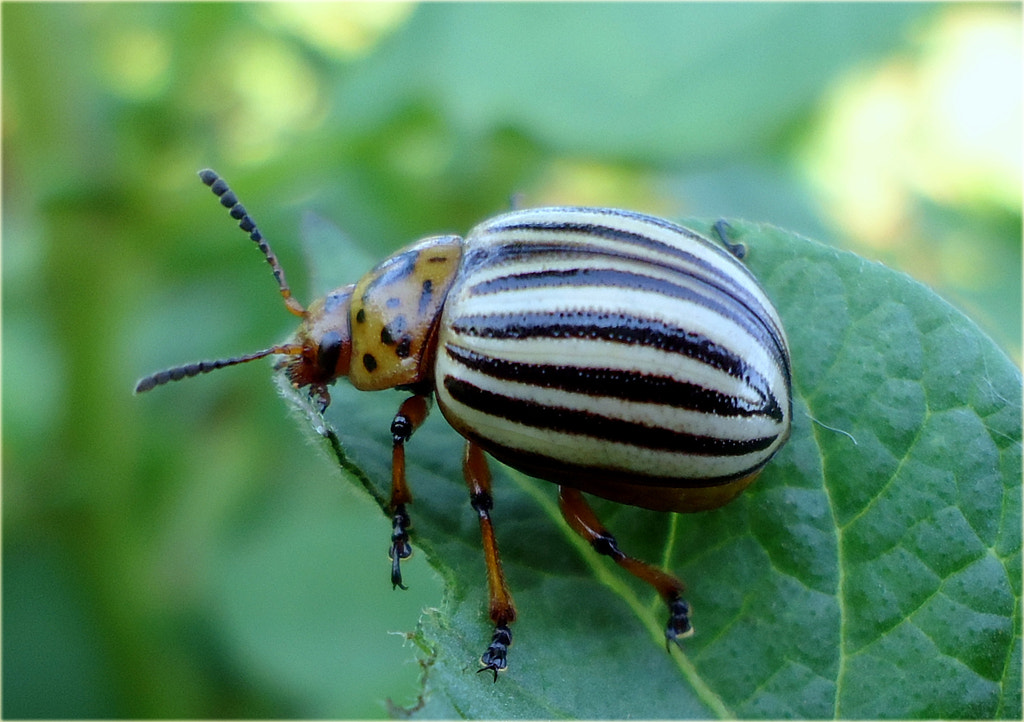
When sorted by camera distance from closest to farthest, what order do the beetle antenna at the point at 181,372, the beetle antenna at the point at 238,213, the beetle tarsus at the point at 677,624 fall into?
the beetle tarsus at the point at 677,624 → the beetle antenna at the point at 181,372 → the beetle antenna at the point at 238,213

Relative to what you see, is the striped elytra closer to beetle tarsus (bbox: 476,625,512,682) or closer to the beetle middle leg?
the beetle middle leg

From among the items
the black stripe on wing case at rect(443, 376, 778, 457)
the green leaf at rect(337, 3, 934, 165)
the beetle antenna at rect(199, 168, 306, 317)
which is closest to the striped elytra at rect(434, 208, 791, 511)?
the black stripe on wing case at rect(443, 376, 778, 457)

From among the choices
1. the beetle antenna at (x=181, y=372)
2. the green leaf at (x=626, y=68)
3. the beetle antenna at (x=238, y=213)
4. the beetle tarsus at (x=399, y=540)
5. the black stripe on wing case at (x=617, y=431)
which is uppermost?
the green leaf at (x=626, y=68)

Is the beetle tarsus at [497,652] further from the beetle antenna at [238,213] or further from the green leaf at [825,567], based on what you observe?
the beetle antenna at [238,213]

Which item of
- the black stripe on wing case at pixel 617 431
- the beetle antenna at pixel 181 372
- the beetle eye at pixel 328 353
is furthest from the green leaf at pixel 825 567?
the beetle antenna at pixel 181 372

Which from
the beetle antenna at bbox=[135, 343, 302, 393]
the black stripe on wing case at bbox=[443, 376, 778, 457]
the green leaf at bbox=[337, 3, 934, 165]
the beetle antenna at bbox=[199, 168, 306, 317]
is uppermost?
the green leaf at bbox=[337, 3, 934, 165]

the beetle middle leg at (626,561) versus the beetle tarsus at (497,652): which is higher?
the beetle middle leg at (626,561)

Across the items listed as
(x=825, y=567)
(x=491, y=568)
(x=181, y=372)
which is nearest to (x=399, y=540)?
(x=491, y=568)
